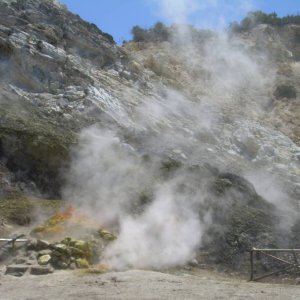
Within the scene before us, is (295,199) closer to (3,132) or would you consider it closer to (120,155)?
(120,155)

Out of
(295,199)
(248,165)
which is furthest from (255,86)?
A: (295,199)

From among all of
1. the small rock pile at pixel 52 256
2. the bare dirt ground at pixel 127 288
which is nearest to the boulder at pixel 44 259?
the small rock pile at pixel 52 256

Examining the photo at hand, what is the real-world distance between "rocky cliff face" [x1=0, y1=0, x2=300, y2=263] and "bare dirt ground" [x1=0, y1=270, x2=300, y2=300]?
11.4ft

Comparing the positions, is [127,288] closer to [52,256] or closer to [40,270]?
[40,270]

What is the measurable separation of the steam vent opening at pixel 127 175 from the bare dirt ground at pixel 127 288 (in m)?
0.05

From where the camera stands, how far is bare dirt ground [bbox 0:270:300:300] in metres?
8.77

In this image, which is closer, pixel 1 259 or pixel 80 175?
pixel 1 259

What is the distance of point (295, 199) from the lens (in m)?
18.0

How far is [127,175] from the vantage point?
15.6 meters

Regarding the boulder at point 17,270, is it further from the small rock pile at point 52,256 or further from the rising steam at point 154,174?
the rising steam at point 154,174

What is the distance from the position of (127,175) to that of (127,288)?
652cm

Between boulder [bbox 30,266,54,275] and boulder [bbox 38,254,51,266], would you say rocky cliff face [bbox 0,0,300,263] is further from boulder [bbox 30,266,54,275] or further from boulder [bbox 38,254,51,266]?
boulder [bbox 30,266,54,275]

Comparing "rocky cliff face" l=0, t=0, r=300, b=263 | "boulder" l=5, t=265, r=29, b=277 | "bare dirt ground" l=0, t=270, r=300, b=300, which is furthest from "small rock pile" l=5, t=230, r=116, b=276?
"rocky cliff face" l=0, t=0, r=300, b=263

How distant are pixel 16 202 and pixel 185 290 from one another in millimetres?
6135
